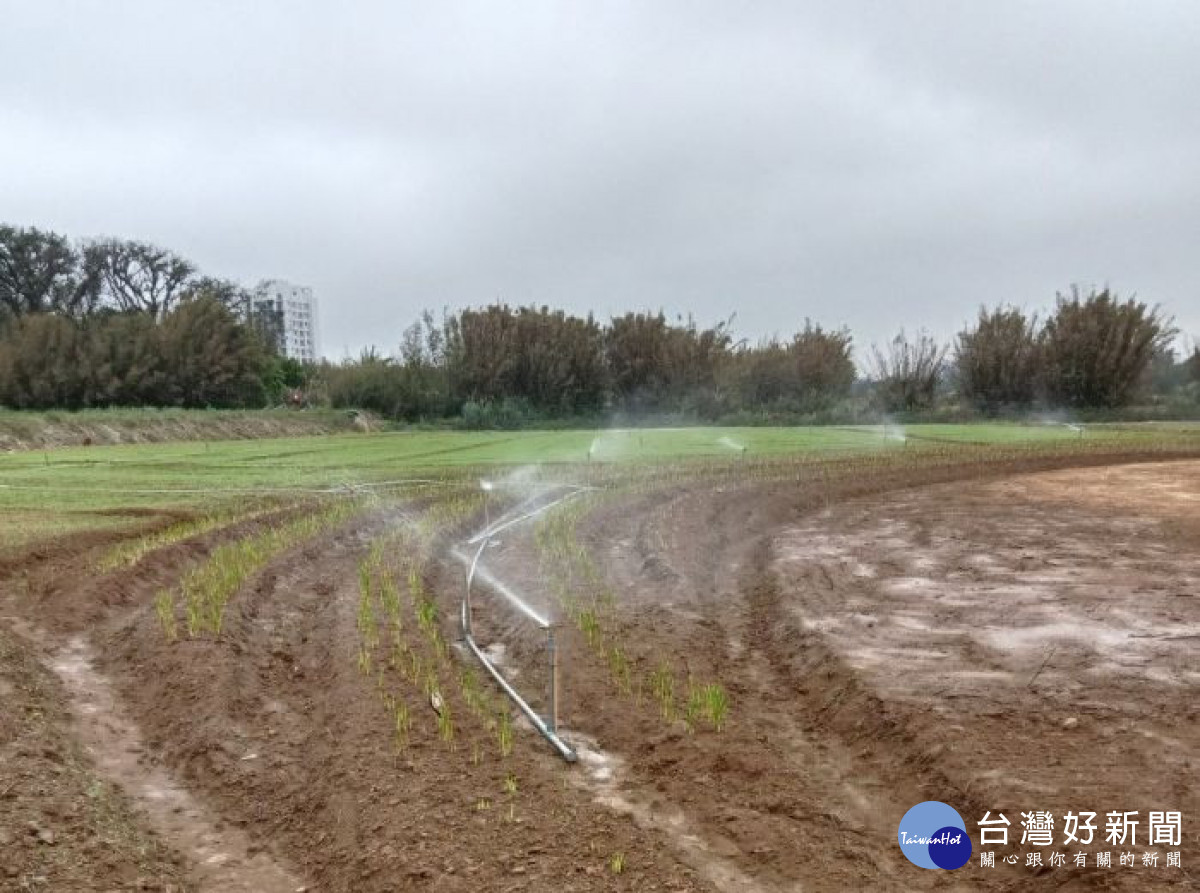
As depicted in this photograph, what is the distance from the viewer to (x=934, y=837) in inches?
121

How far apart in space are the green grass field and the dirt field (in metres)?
3.66

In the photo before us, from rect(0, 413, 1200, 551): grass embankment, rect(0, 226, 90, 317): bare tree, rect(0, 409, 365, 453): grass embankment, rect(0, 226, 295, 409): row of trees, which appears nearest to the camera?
rect(0, 413, 1200, 551): grass embankment

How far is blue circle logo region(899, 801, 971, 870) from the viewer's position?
2.94 meters

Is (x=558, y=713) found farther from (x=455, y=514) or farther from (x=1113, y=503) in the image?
(x=1113, y=503)

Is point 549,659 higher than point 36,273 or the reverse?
the reverse

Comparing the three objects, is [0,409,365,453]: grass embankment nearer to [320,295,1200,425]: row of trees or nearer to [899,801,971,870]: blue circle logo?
[320,295,1200,425]: row of trees

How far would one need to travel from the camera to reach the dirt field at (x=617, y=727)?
2979 mm

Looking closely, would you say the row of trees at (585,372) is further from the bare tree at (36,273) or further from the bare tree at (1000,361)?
the bare tree at (36,273)

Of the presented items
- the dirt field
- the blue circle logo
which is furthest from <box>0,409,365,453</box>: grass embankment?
the blue circle logo

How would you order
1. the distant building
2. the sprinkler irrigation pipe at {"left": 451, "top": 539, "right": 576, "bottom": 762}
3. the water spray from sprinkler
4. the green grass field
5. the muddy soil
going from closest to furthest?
1. the muddy soil
2. the sprinkler irrigation pipe at {"left": 451, "top": 539, "right": 576, "bottom": 762}
3. the water spray from sprinkler
4. the green grass field
5. the distant building

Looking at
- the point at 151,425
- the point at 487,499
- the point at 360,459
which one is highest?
the point at 151,425

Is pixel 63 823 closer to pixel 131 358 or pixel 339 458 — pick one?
pixel 339 458

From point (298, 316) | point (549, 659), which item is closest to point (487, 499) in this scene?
point (549, 659)

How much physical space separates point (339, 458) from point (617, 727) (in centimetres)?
1454
